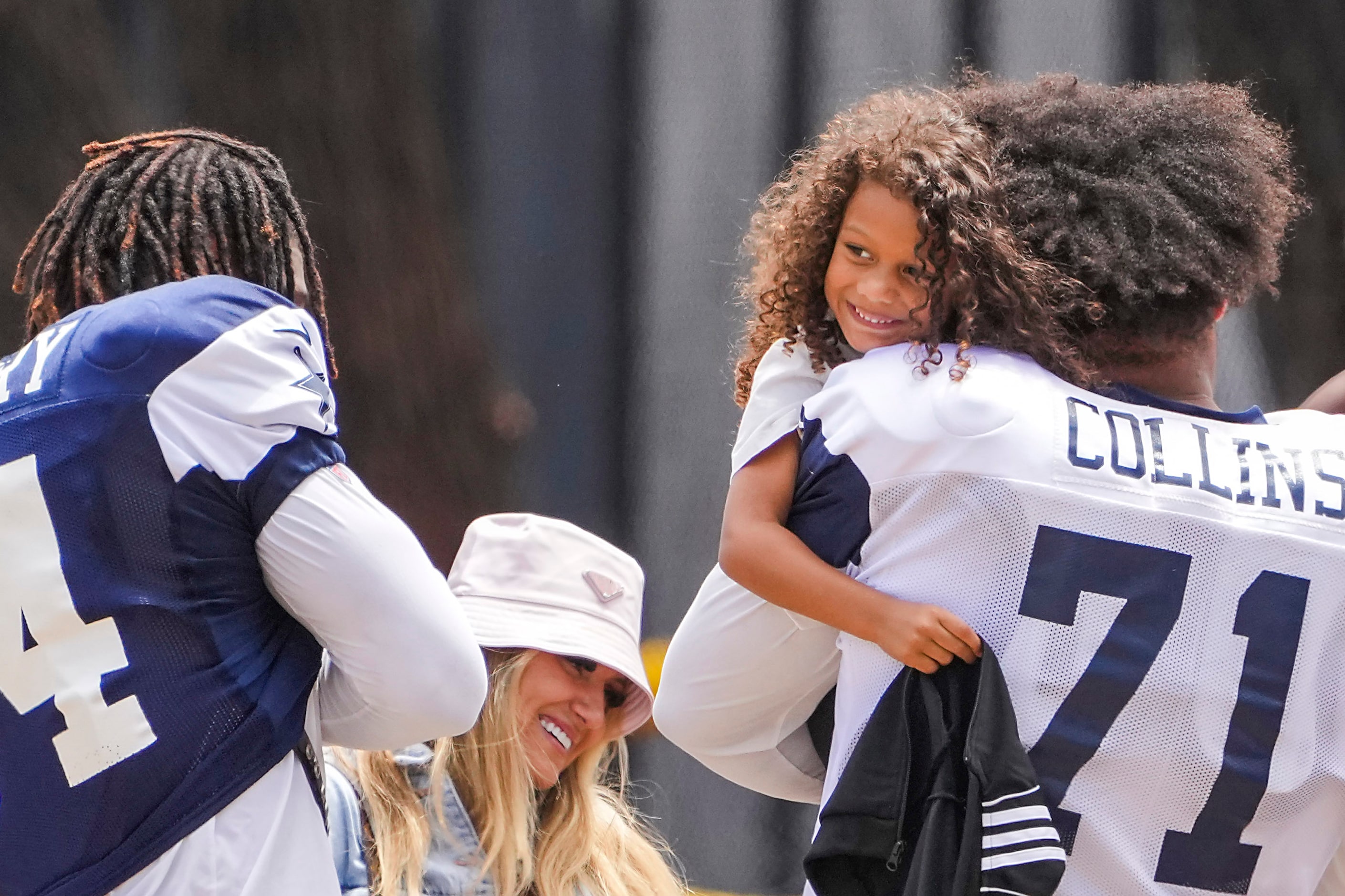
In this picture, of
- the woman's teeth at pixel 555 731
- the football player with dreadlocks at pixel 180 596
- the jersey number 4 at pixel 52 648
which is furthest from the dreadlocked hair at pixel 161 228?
the woman's teeth at pixel 555 731

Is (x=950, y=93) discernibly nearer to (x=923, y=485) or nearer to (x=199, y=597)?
(x=923, y=485)

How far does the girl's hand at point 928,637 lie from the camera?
1.20 meters

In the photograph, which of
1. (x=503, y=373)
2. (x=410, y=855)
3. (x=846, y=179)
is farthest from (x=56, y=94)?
(x=846, y=179)

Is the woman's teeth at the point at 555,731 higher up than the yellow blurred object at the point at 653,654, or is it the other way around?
the woman's teeth at the point at 555,731

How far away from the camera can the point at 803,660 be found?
1.40 meters

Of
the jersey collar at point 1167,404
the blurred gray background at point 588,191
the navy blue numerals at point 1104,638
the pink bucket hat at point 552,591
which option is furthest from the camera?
the blurred gray background at point 588,191

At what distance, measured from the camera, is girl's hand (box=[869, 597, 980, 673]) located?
1.20 metres

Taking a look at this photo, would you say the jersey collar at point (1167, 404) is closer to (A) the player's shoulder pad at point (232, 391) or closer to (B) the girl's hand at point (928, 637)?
(B) the girl's hand at point (928, 637)

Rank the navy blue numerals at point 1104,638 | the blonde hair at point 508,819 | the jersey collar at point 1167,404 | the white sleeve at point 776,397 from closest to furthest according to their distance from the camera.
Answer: the navy blue numerals at point 1104,638 → the jersey collar at point 1167,404 → the white sleeve at point 776,397 → the blonde hair at point 508,819

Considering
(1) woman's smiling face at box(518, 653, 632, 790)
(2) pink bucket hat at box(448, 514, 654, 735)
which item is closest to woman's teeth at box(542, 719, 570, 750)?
(1) woman's smiling face at box(518, 653, 632, 790)

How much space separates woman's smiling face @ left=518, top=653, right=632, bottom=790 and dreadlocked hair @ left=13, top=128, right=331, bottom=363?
90cm

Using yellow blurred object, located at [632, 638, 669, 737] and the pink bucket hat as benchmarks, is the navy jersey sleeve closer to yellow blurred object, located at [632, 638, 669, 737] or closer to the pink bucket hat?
the pink bucket hat

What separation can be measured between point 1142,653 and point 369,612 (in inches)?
27.3

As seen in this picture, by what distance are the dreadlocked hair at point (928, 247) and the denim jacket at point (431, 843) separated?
852 millimetres
